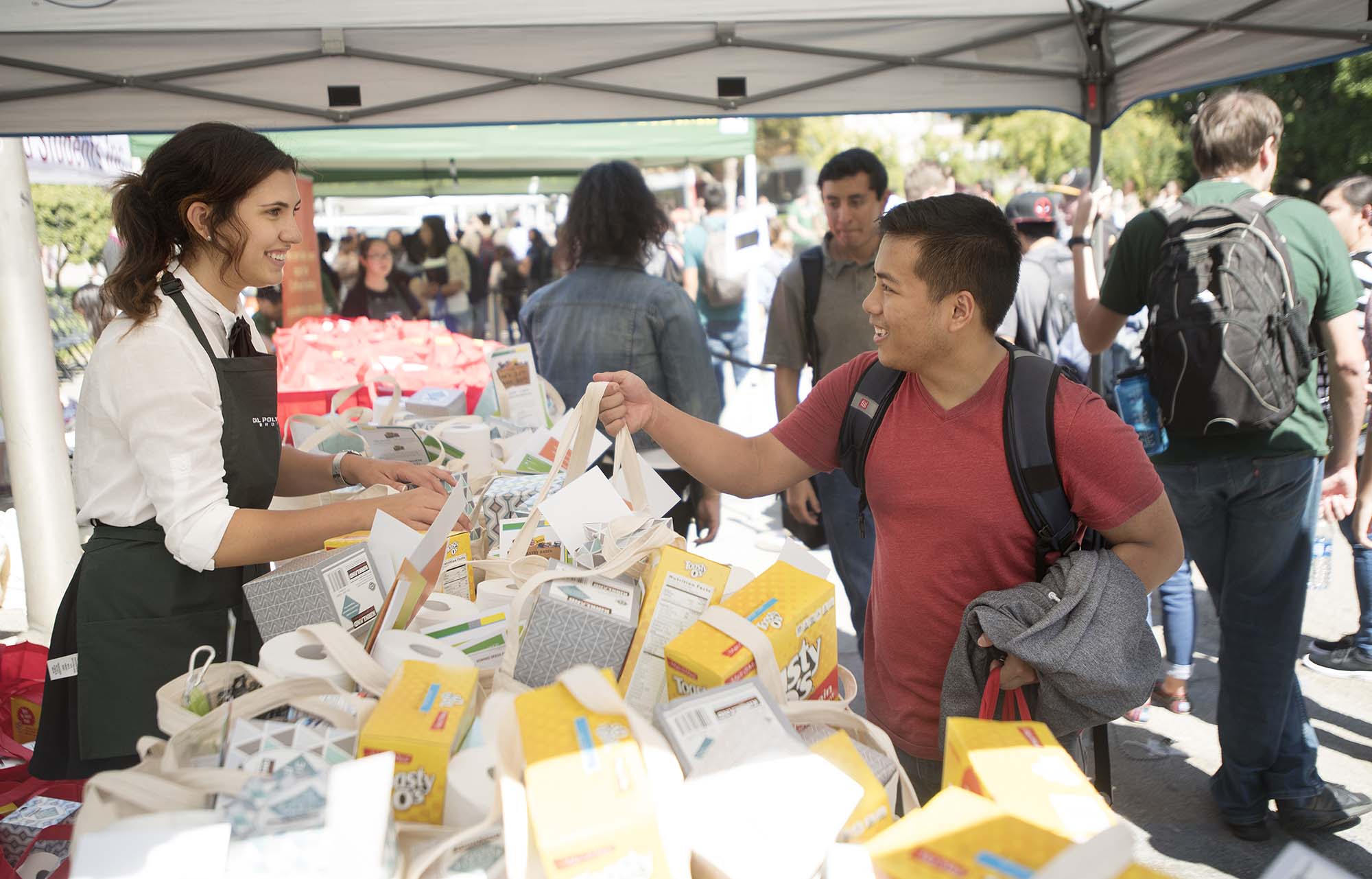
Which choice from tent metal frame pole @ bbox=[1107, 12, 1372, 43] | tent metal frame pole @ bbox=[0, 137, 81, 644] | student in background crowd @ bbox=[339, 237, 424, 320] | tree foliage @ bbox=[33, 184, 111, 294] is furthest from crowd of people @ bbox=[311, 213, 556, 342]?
tent metal frame pole @ bbox=[1107, 12, 1372, 43]

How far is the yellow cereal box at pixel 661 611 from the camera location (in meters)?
1.51

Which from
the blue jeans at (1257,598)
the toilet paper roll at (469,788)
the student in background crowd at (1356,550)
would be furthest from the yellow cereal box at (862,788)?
the student in background crowd at (1356,550)

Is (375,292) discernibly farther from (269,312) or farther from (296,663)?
(296,663)

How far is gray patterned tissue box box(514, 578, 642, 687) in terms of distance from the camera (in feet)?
4.85

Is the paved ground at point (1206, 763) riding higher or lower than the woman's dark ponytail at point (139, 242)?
lower

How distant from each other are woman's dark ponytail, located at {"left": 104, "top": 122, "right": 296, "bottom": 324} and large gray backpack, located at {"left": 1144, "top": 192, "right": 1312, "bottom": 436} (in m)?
2.56

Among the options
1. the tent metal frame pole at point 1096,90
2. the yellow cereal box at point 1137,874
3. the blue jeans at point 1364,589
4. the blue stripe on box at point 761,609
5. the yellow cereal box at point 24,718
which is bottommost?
the blue jeans at point 1364,589

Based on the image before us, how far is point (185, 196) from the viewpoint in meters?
2.05

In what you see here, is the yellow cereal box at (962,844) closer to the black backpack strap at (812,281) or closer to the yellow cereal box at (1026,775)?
the yellow cereal box at (1026,775)

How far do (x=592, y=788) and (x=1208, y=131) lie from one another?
2997 mm

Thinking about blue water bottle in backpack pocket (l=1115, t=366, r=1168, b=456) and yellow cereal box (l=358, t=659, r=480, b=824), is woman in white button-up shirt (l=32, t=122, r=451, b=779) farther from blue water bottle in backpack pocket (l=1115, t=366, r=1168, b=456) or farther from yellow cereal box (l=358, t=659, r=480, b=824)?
blue water bottle in backpack pocket (l=1115, t=366, r=1168, b=456)

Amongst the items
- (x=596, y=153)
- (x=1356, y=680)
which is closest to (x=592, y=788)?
(x=1356, y=680)

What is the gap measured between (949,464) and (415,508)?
1050 mm

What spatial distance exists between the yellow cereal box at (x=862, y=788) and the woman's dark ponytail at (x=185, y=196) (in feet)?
5.12
